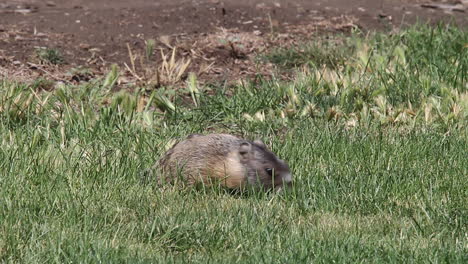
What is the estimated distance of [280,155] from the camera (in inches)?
241

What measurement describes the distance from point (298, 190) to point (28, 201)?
1.62 metres

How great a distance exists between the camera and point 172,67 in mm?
7879

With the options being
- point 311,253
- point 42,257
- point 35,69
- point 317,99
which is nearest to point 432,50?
point 317,99

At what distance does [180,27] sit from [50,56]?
1626mm

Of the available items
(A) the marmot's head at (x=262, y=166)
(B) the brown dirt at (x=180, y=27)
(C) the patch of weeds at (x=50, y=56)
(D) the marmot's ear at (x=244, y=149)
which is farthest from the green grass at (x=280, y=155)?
(C) the patch of weeds at (x=50, y=56)

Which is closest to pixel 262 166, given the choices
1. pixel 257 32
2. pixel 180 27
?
pixel 257 32

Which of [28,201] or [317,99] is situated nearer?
[28,201]

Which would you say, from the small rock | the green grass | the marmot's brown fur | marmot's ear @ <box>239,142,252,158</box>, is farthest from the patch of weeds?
marmot's ear @ <box>239,142,252,158</box>

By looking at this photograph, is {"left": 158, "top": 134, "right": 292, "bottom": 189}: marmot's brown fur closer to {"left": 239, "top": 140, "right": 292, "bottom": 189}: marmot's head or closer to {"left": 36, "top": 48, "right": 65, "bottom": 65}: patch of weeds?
{"left": 239, "top": 140, "right": 292, "bottom": 189}: marmot's head

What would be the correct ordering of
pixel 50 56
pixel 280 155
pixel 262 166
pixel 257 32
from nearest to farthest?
pixel 262 166, pixel 280 155, pixel 50 56, pixel 257 32

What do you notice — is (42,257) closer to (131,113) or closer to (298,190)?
(298,190)

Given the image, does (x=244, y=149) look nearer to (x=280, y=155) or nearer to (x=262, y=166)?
(x=262, y=166)

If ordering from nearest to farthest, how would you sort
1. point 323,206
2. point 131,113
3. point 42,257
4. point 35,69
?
point 42,257
point 323,206
point 131,113
point 35,69

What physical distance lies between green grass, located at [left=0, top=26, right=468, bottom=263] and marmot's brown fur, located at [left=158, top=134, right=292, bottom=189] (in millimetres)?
108
